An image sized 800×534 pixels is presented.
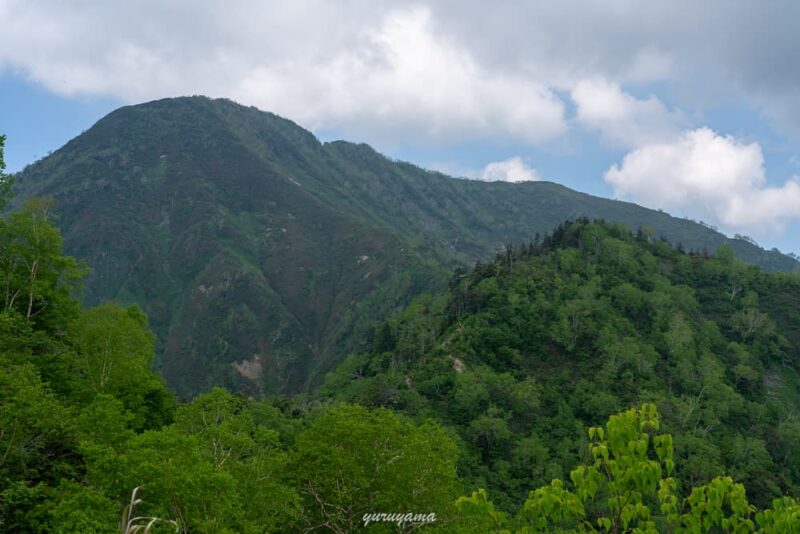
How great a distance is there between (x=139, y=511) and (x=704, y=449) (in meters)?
97.9

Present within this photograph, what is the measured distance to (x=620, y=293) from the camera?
131 metres

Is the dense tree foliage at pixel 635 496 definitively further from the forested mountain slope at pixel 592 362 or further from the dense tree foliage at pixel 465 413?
the forested mountain slope at pixel 592 362

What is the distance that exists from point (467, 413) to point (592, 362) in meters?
32.7

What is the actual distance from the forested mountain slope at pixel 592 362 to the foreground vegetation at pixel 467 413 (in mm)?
504

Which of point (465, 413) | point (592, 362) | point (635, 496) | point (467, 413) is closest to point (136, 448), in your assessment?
point (635, 496)

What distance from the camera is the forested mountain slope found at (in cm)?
9369

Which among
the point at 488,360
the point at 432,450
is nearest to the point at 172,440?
the point at 432,450

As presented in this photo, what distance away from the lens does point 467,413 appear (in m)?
97.9

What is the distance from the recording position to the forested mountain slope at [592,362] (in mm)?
93688

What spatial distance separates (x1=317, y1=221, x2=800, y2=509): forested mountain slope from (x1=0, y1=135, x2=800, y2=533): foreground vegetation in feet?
1.65

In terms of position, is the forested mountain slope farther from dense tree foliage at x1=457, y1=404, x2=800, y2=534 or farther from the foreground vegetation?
dense tree foliage at x1=457, y1=404, x2=800, y2=534

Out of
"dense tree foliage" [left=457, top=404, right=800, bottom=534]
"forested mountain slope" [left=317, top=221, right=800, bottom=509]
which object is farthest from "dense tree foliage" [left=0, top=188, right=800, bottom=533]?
"forested mountain slope" [left=317, top=221, right=800, bottom=509]

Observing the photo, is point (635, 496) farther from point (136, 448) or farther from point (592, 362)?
point (592, 362)

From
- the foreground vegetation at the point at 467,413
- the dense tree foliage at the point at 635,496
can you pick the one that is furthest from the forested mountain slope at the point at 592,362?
the dense tree foliage at the point at 635,496
